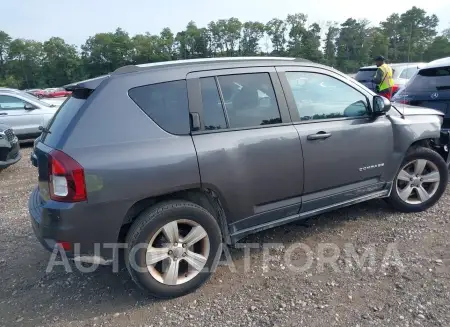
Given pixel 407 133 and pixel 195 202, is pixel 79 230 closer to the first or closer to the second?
pixel 195 202

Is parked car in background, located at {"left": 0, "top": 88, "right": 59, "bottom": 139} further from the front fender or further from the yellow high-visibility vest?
the yellow high-visibility vest

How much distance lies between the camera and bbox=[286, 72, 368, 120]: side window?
10.8 ft

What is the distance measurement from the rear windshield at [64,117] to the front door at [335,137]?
1726 mm

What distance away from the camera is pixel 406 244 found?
339cm

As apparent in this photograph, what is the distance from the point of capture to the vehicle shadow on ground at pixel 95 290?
8.96 ft

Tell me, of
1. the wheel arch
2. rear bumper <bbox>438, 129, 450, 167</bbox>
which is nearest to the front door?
the wheel arch

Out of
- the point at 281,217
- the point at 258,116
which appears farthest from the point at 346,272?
the point at 258,116

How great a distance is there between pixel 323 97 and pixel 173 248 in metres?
1.99

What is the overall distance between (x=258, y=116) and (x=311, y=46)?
236 ft

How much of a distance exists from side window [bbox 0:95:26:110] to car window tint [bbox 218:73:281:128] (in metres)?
8.01

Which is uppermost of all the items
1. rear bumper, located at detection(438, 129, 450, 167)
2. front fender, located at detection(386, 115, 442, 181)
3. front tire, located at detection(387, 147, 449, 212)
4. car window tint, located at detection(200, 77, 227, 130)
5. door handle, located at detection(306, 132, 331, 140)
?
car window tint, located at detection(200, 77, 227, 130)

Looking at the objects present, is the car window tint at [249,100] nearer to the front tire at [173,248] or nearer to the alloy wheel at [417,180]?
the front tire at [173,248]

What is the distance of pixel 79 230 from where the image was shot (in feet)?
8.13

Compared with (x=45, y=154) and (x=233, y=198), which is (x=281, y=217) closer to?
(x=233, y=198)
